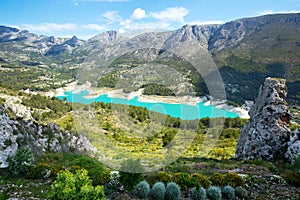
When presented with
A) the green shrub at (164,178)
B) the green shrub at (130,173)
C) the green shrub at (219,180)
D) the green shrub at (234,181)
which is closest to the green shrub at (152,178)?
the green shrub at (164,178)

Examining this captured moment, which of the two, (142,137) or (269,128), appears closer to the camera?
(142,137)

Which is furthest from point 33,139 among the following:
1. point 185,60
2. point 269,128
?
point 269,128

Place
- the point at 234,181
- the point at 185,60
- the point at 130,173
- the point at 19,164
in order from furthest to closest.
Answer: the point at 185,60 → the point at 19,164 → the point at 234,181 → the point at 130,173

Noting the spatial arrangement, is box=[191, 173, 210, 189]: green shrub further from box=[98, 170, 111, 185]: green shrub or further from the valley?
box=[98, 170, 111, 185]: green shrub

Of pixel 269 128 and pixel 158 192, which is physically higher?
pixel 269 128

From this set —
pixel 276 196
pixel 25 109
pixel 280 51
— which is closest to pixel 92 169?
pixel 276 196

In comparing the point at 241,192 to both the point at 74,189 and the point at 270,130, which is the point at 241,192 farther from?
the point at 270,130
